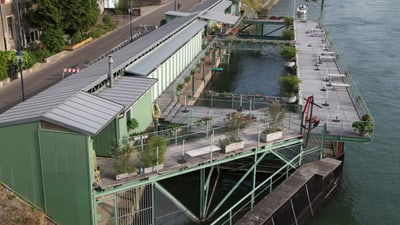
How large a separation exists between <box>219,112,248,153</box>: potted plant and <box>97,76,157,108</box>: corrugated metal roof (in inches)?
166

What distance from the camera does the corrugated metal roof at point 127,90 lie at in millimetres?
21781

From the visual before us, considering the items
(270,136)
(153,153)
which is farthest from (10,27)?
(153,153)

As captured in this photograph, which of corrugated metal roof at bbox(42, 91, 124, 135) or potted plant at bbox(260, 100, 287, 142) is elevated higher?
corrugated metal roof at bbox(42, 91, 124, 135)

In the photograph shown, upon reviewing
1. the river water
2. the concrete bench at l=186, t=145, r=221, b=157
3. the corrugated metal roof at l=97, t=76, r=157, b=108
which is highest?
the corrugated metal roof at l=97, t=76, r=157, b=108

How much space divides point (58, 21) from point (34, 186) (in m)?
30.9

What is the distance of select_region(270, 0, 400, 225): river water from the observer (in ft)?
85.0

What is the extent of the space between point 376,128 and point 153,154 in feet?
72.7

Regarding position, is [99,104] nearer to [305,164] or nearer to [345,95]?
[305,164]

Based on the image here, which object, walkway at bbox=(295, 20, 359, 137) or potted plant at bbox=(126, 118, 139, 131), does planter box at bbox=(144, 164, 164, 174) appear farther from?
walkway at bbox=(295, 20, 359, 137)

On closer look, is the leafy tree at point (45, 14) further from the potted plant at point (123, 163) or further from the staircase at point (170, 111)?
the potted plant at point (123, 163)

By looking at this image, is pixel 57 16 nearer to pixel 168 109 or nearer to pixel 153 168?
pixel 168 109

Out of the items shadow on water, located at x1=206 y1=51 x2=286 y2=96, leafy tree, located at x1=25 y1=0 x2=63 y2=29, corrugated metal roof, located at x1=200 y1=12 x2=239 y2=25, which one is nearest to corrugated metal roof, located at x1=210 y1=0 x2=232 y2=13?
corrugated metal roof, located at x1=200 y1=12 x2=239 y2=25

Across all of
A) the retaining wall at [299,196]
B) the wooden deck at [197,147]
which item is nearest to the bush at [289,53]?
the wooden deck at [197,147]

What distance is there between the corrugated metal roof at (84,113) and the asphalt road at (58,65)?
44.1ft
